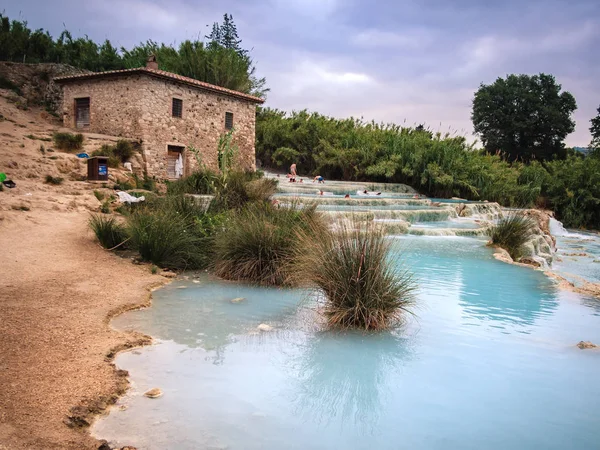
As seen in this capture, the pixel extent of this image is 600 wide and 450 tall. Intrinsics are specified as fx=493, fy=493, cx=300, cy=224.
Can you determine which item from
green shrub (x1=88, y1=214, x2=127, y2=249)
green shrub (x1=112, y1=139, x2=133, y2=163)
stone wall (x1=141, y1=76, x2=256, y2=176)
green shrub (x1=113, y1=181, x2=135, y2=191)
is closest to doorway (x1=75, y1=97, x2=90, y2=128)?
stone wall (x1=141, y1=76, x2=256, y2=176)

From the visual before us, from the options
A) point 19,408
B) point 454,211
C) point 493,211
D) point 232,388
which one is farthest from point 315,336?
point 493,211

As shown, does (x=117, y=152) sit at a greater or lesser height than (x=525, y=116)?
lesser

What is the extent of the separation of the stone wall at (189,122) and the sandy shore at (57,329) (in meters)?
9.61

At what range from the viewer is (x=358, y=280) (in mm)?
5207

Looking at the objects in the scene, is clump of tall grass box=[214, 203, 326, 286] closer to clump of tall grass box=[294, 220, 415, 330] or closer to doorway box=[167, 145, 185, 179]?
clump of tall grass box=[294, 220, 415, 330]

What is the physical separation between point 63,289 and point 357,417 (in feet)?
13.6

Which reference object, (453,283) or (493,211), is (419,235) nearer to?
(453,283)

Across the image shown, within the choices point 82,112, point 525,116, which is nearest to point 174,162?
point 82,112

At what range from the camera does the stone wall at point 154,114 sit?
17.7 metres

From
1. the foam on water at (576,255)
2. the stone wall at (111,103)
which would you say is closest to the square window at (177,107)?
the stone wall at (111,103)

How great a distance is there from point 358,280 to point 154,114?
14.8m

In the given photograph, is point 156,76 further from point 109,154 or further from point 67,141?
point 67,141

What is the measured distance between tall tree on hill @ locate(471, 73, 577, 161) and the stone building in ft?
104

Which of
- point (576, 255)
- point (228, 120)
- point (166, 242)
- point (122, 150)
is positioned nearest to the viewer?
point (166, 242)
